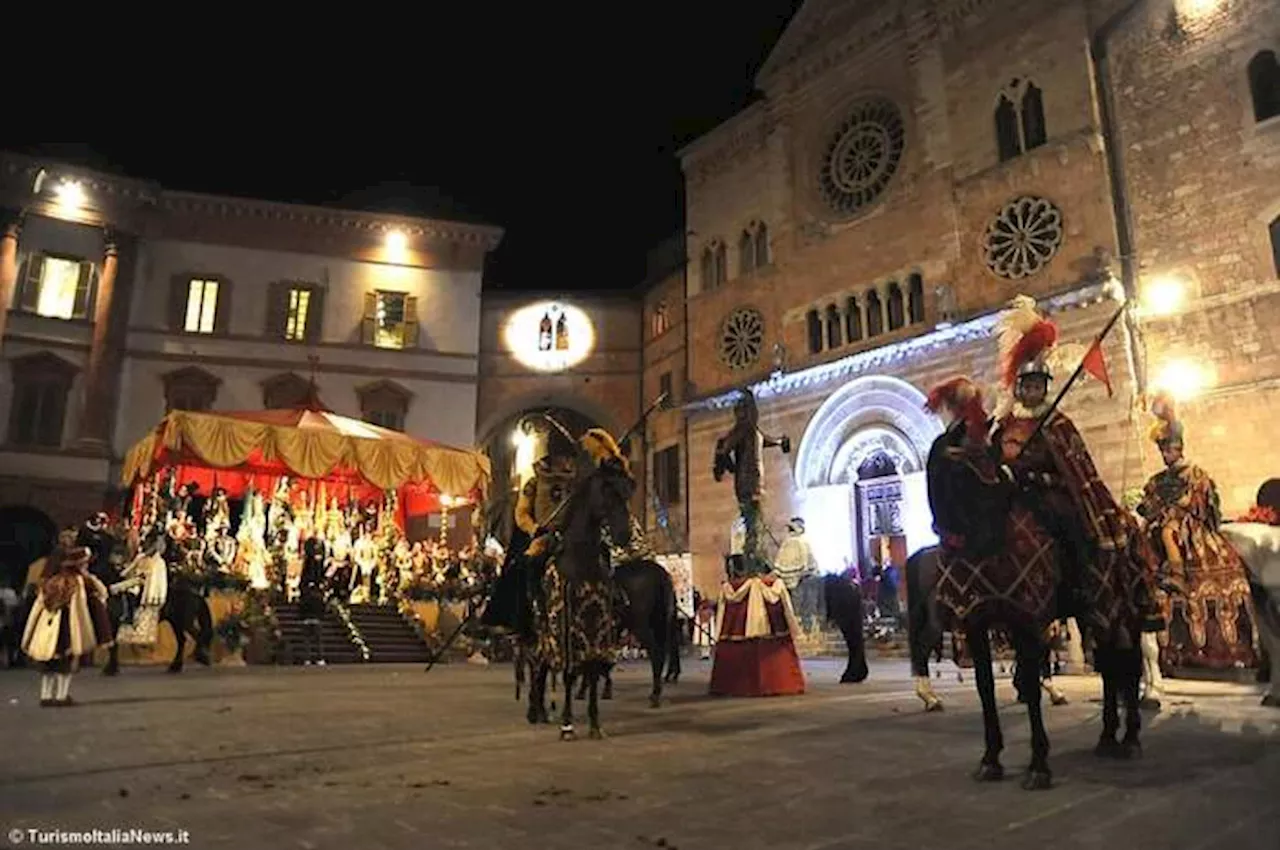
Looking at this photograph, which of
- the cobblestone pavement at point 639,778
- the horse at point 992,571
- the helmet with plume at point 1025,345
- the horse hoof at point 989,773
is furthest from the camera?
the helmet with plume at point 1025,345

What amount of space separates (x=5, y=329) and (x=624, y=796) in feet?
97.1

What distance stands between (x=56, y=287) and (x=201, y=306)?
4.16 meters

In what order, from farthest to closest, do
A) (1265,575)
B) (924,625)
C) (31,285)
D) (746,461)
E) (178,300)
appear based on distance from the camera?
(178,300)
(31,285)
(746,461)
(924,625)
(1265,575)

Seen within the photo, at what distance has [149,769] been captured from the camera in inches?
197

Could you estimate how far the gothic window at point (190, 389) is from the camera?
27.9 meters

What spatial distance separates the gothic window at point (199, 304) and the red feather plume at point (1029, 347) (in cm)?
2901

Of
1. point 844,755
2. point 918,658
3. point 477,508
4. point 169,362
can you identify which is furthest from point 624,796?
point 169,362

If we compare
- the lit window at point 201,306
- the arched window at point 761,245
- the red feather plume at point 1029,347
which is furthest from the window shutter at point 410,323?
the red feather plume at point 1029,347

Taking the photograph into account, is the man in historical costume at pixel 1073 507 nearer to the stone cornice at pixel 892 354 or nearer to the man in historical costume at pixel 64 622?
the man in historical costume at pixel 64 622

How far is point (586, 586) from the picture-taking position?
252 inches

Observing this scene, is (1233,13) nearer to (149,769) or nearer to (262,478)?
(149,769)

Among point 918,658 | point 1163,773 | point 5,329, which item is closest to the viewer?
point 1163,773

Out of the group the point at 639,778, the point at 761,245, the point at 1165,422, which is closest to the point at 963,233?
the point at 761,245

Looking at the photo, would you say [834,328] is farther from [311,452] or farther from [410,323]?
[410,323]
